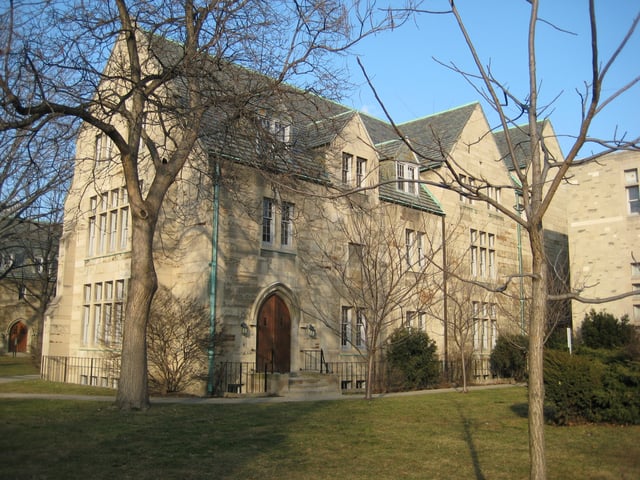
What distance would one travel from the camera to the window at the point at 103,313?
21219mm

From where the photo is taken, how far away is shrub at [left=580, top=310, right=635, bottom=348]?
91.7 ft

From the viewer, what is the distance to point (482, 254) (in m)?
30.9

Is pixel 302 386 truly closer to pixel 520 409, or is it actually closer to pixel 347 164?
pixel 520 409

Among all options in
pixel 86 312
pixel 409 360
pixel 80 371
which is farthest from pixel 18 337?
pixel 409 360

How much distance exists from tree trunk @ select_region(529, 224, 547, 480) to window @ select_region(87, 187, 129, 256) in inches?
755

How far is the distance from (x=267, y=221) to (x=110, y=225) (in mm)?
6141

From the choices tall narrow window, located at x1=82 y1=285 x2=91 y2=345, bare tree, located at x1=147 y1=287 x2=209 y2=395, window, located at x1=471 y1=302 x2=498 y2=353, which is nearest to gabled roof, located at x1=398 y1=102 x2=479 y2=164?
window, located at x1=471 y1=302 x2=498 y2=353

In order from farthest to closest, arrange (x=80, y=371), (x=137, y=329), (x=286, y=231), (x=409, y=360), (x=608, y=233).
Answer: (x=608, y=233)
(x=80, y=371)
(x=409, y=360)
(x=286, y=231)
(x=137, y=329)

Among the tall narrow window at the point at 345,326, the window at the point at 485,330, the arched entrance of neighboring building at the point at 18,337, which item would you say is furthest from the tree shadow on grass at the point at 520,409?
the arched entrance of neighboring building at the point at 18,337

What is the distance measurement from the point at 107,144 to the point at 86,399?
12.1 metres

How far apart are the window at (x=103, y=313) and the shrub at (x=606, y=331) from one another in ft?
65.3

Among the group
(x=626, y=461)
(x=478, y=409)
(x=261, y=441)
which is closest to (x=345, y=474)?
(x=261, y=441)

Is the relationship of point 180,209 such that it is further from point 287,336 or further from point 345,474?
point 345,474

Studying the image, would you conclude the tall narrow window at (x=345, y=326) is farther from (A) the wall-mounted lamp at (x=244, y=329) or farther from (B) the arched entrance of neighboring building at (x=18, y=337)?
(B) the arched entrance of neighboring building at (x=18, y=337)
